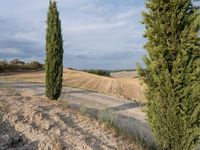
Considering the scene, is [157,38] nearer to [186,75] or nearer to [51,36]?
[186,75]

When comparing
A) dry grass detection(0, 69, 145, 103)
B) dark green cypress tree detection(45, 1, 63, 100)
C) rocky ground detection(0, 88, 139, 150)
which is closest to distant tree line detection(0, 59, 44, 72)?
dry grass detection(0, 69, 145, 103)

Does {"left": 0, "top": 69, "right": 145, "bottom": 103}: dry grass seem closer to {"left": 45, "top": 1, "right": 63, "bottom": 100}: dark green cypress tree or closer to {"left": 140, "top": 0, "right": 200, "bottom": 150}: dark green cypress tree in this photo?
{"left": 45, "top": 1, "right": 63, "bottom": 100}: dark green cypress tree

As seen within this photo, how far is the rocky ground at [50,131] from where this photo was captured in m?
9.49

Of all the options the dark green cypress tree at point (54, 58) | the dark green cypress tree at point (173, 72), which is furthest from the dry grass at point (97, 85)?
the dark green cypress tree at point (173, 72)

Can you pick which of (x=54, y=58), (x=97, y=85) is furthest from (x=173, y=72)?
(x=97, y=85)

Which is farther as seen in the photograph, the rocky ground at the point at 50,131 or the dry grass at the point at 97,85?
the dry grass at the point at 97,85

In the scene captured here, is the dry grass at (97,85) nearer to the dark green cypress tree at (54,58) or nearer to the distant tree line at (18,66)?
the distant tree line at (18,66)

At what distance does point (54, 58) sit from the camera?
18.2 meters

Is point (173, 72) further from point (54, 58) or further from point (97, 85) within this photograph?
point (97, 85)

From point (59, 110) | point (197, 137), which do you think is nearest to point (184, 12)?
point (197, 137)

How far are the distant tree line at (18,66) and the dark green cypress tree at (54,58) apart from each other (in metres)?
23.7

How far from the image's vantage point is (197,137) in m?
10.2

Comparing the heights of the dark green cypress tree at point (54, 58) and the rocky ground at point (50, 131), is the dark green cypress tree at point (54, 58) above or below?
above

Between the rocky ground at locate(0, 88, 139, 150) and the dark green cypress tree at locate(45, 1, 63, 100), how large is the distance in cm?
491
